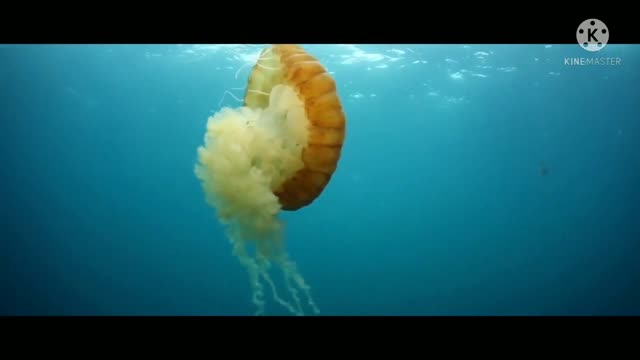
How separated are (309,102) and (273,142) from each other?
0.48 meters

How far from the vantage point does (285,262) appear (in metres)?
3.94

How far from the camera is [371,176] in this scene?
1366cm

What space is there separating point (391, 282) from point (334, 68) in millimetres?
6789

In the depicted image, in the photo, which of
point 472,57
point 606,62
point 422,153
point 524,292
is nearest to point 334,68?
point 472,57

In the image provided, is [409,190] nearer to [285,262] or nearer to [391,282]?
[391,282]

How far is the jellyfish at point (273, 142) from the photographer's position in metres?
3.45

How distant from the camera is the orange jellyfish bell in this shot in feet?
11.2
